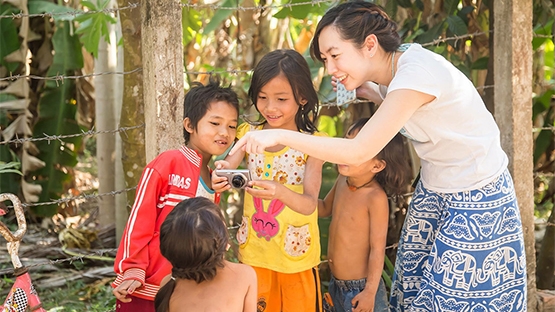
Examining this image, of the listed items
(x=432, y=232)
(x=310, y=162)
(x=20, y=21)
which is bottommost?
(x=432, y=232)

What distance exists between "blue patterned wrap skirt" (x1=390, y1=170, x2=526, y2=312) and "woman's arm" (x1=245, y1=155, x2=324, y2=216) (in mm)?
444

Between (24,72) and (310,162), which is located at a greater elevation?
(24,72)

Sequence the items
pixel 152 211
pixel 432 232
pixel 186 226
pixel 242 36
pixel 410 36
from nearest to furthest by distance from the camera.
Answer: pixel 186 226
pixel 152 211
pixel 432 232
pixel 410 36
pixel 242 36

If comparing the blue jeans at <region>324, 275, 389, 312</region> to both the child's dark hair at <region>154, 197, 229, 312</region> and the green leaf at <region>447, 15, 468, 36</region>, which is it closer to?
the child's dark hair at <region>154, 197, 229, 312</region>

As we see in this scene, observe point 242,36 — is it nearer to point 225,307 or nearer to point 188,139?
point 188,139

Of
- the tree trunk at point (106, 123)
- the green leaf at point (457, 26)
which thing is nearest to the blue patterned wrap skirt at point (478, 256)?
the green leaf at point (457, 26)

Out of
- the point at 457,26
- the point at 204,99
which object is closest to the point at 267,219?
the point at 204,99

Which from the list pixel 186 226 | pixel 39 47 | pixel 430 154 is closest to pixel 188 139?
pixel 186 226

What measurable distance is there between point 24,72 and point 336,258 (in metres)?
2.84

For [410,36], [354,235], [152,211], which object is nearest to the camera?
[152,211]

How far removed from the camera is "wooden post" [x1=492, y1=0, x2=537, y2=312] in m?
3.13

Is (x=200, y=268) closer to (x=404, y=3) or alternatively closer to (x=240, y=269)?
(x=240, y=269)

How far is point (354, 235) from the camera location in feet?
9.03

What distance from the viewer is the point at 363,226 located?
275cm
